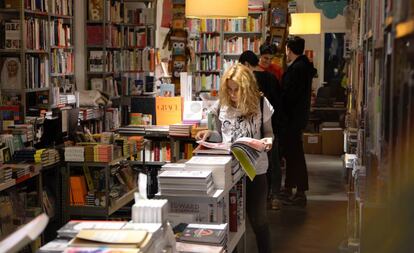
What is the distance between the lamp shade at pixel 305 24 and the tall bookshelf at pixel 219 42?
1.24 meters

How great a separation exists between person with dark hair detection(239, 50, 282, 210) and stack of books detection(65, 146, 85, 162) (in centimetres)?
183

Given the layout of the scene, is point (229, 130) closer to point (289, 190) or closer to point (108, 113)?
point (289, 190)

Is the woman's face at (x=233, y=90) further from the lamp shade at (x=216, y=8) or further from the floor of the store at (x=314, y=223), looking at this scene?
the floor of the store at (x=314, y=223)

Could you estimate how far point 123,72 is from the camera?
9367 mm

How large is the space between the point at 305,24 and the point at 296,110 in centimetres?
579

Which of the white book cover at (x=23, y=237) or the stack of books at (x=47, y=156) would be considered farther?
the stack of books at (x=47, y=156)

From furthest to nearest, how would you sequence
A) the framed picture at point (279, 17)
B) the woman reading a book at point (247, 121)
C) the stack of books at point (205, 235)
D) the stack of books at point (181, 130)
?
1. the framed picture at point (279, 17)
2. the stack of books at point (181, 130)
3. the woman reading a book at point (247, 121)
4. the stack of books at point (205, 235)

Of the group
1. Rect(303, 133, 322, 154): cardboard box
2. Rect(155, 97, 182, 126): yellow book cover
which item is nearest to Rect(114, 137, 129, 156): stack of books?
Rect(155, 97, 182, 126): yellow book cover

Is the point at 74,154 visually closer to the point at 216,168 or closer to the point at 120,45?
the point at 216,168

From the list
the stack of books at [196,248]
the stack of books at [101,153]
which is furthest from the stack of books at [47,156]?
the stack of books at [196,248]

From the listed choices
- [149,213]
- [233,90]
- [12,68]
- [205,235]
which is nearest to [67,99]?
[12,68]

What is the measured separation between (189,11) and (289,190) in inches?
110

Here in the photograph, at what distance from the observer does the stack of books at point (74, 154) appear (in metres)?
5.59

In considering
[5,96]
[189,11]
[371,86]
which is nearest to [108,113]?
[5,96]
